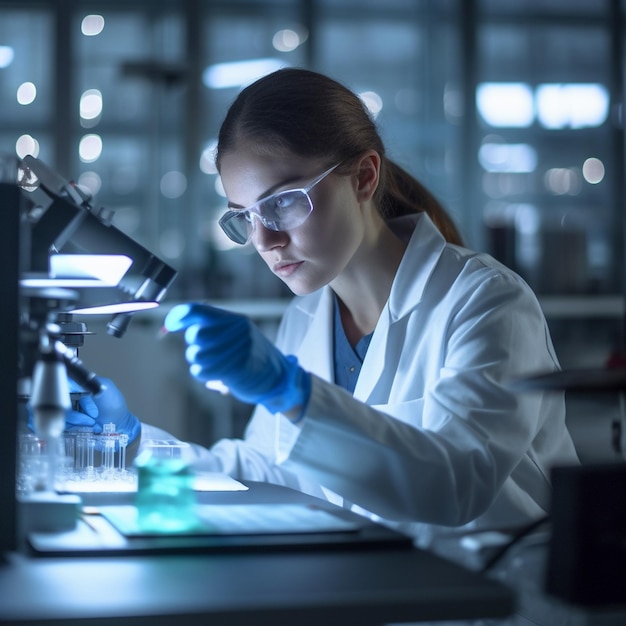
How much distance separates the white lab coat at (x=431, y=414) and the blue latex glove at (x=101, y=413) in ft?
0.77

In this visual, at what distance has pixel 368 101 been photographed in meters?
4.86

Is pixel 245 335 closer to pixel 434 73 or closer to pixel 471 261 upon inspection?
pixel 471 261

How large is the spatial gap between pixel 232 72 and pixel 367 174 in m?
3.58

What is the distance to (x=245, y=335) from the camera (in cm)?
123

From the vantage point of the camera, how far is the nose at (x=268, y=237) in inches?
70.0

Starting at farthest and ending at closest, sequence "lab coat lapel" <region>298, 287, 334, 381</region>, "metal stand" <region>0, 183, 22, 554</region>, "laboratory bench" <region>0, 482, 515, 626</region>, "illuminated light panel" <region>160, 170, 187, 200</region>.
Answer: "illuminated light panel" <region>160, 170, 187, 200</region>
"lab coat lapel" <region>298, 287, 334, 381</region>
"metal stand" <region>0, 183, 22, 554</region>
"laboratory bench" <region>0, 482, 515, 626</region>

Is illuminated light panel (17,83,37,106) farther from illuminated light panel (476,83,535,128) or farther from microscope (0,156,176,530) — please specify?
microscope (0,156,176,530)

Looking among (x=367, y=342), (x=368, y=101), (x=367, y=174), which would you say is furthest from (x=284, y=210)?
(x=368, y=101)

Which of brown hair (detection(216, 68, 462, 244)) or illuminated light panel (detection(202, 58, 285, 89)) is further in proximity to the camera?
illuminated light panel (detection(202, 58, 285, 89))

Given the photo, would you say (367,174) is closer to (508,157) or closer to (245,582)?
(245,582)

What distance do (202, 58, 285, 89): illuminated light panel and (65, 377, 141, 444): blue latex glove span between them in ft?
12.2

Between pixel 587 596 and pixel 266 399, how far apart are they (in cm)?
49

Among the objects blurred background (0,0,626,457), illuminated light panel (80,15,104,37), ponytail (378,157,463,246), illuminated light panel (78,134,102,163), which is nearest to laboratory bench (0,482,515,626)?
ponytail (378,157,463,246)

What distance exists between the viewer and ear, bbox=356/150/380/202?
191 centimetres
